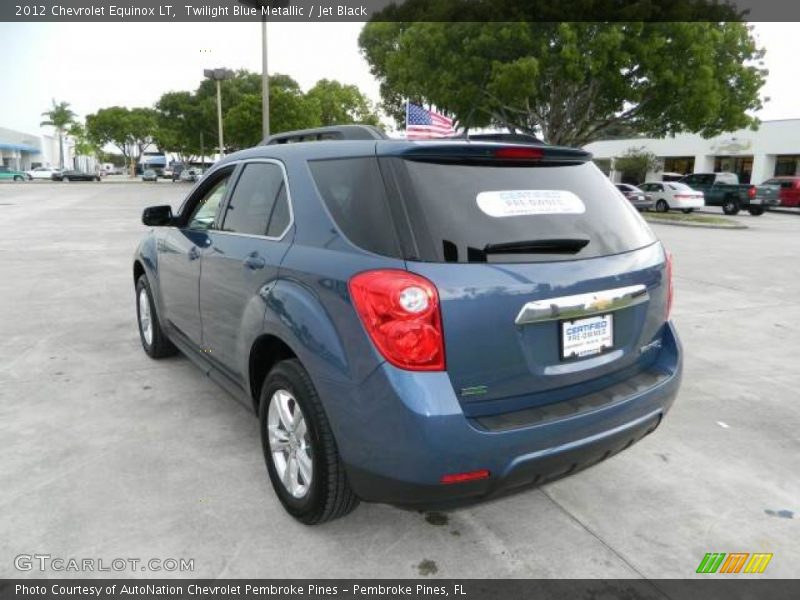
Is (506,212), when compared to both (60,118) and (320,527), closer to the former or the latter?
(320,527)

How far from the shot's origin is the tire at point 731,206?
26578 millimetres

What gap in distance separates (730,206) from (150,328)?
27603 mm

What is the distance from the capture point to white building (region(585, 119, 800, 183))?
135ft

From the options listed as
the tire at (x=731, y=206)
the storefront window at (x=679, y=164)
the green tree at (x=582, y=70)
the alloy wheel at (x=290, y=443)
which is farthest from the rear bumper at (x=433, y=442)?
the storefront window at (x=679, y=164)

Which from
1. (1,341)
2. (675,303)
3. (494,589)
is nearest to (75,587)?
(494,589)

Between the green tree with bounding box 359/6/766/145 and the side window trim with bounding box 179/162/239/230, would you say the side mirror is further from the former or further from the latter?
the green tree with bounding box 359/6/766/145

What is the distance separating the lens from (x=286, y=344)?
2668 mm

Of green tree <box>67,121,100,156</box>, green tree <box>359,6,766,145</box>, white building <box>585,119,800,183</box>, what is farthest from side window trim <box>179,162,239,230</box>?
green tree <box>67,121,100,156</box>

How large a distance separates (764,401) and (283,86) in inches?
2339

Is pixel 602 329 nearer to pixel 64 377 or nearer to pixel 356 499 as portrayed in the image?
pixel 356 499

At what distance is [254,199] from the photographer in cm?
329

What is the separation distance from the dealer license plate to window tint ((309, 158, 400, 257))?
0.76m

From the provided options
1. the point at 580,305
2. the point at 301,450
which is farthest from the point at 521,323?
the point at 301,450

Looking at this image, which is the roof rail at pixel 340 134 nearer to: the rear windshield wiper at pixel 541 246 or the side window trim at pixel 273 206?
the side window trim at pixel 273 206
